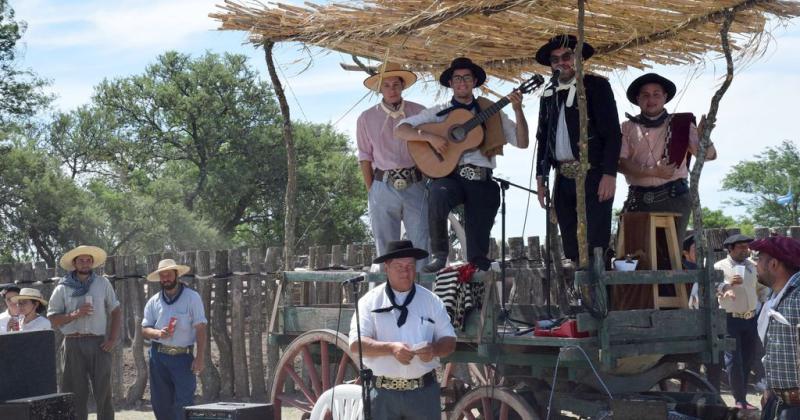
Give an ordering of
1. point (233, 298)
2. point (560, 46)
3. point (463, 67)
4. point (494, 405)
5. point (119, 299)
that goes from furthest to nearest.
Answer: point (119, 299) → point (233, 298) → point (463, 67) → point (560, 46) → point (494, 405)

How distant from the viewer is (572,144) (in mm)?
7730

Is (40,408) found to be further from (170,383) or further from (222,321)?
(222,321)

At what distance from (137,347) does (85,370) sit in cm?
291

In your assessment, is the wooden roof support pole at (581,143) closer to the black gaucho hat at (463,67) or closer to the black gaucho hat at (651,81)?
the black gaucho hat at (651,81)

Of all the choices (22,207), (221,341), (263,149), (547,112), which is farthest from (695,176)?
(263,149)

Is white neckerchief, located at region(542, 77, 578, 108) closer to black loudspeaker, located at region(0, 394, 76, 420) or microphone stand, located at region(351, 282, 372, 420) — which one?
microphone stand, located at region(351, 282, 372, 420)

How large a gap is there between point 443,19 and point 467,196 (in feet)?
3.89

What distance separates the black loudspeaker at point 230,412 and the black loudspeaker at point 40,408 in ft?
3.00

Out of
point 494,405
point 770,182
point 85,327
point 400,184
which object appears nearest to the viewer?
point 494,405

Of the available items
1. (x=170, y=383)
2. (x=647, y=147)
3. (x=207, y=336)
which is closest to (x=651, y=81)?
(x=647, y=147)

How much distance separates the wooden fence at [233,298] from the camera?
500 inches

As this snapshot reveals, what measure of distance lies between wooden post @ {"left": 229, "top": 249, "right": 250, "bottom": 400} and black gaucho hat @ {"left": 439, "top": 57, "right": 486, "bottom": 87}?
17.7ft

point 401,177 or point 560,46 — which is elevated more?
point 560,46

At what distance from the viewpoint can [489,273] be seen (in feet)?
23.7
